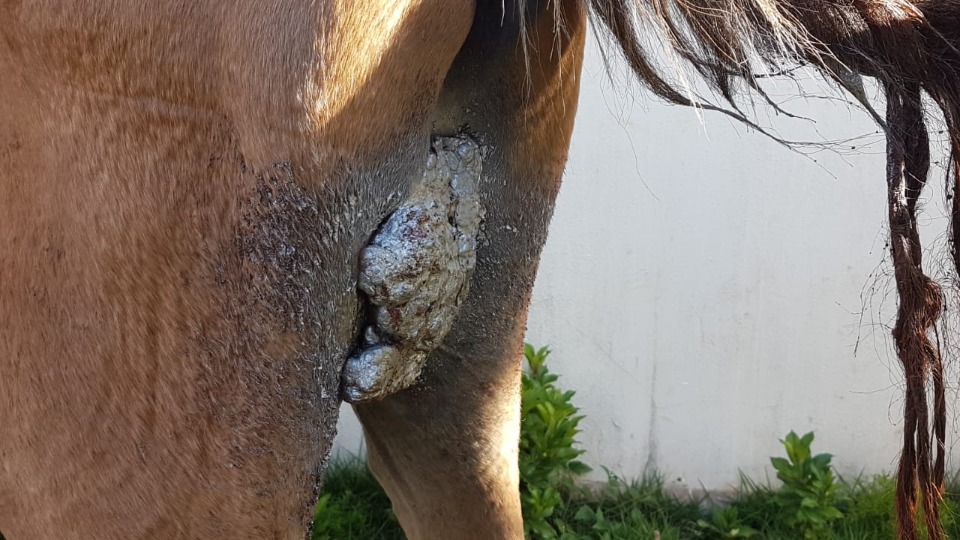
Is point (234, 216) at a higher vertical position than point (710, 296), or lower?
lower

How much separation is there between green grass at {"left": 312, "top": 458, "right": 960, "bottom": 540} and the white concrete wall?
2.9 inches

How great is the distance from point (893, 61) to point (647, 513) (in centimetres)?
156

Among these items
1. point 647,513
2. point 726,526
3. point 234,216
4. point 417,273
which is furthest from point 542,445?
point 234,216

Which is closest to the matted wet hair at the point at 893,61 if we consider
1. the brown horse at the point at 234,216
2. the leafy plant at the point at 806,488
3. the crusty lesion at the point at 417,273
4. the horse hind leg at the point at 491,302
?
the brown horse at the point at 234,216

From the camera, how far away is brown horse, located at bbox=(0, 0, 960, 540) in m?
0.72

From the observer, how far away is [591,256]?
2.17 meters

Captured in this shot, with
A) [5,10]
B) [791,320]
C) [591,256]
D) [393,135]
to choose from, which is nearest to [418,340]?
[393,135]

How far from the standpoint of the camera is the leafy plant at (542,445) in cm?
199

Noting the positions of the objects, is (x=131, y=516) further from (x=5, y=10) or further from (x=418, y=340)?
(x=5, y=10)

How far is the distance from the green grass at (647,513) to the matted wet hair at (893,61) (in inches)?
48.4

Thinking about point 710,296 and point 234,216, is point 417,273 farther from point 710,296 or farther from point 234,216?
point 710,296

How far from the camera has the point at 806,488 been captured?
2004mm

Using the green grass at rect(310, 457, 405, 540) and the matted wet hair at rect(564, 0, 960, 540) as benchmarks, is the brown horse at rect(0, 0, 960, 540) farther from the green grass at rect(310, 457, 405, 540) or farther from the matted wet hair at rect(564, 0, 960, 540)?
the green grass at rect(310, 457, 405, 540)

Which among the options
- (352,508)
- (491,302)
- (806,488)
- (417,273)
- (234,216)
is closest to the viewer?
(234,216)
